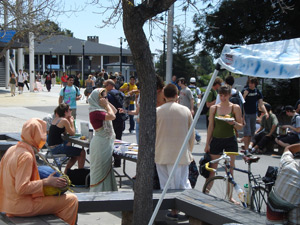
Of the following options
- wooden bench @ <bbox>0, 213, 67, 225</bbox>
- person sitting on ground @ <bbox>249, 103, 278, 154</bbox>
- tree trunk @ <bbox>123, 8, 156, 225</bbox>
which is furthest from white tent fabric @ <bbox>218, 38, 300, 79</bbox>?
person sitting on ground @ <bbox>249, 103, 278, 154</bbox>

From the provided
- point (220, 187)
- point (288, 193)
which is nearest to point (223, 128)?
point (220, 187)

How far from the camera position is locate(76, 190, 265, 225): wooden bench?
5.40 metres

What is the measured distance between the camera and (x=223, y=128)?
774cm

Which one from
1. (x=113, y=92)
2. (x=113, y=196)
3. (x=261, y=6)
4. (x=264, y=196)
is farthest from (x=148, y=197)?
(x=261, y=6)

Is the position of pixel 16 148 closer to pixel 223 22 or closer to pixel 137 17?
pixel 137 17

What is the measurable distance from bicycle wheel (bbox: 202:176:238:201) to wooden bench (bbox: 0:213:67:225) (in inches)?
103

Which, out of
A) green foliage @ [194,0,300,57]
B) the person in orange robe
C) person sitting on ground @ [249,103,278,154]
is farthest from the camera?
green foliage @ [194,0,300,57]

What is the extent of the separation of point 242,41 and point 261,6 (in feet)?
6.71

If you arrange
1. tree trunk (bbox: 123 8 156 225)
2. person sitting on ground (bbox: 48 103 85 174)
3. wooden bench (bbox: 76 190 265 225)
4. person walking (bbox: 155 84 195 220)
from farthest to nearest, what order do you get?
1. person sitting on ground (bbox: 48 103 85 174)
2. person walking (bbox: 155 84 195 220)
3. wooden bench (bbox: 76 190 265 225)
4. tree trunk (bbox: 123 8 156 225)

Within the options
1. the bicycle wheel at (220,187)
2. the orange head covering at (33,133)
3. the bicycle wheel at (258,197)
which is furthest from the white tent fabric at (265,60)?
the bicycle wheel at (220,187)

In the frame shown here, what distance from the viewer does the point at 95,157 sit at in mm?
7801

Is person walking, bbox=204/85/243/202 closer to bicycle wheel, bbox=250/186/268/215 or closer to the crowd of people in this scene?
the crowd of people

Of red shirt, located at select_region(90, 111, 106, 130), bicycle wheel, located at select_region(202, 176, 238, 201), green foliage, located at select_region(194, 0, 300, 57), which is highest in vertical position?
green foliage, located at select_region(194, 0, 300, 57)

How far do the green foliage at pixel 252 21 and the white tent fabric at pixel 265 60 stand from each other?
17.2 meters
